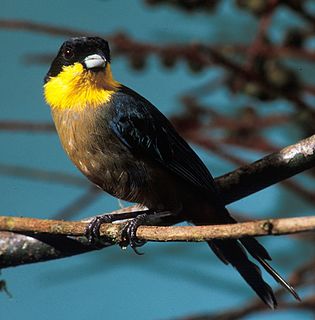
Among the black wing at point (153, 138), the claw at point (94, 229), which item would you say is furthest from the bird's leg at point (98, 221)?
the black wing at point (153, 138)

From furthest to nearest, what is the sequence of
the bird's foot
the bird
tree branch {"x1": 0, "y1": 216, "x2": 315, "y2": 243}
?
the bird < the bird's foot < tree branch {"x1": 0, "y1": 216, "x2": 315, "y2": 243}

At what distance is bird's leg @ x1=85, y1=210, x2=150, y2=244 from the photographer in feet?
4.63

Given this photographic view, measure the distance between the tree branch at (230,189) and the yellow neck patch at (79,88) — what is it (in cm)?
23

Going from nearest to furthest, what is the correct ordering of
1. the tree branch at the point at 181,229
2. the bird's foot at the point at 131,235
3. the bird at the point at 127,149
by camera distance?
the tree branch at the point at 181,229
the bird's foot at the point at 131,235
the bird at the point at 127,149

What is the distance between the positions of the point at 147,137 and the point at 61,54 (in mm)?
215

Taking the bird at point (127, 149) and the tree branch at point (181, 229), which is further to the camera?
the bird at point (127, 149)

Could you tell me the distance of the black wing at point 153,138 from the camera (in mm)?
1507

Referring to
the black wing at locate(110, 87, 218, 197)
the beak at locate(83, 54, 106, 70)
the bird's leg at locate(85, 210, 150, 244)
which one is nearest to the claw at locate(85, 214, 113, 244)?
the bird's leg at locate(85, 210, 150, 244)

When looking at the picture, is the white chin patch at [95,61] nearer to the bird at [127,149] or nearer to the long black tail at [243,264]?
the bird at [127,149]

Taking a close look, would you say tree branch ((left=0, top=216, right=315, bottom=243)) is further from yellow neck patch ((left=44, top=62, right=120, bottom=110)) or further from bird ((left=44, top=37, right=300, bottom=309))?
yellow neck patch ((left=44, top=62, right=120, bottom=110))

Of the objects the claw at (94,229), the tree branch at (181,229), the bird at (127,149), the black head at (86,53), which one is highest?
the black head at (86,53)

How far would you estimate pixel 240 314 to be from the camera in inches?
84.4

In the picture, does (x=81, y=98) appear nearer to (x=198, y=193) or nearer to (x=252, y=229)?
(x=198, y=193)

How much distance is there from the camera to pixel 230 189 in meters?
1.48
